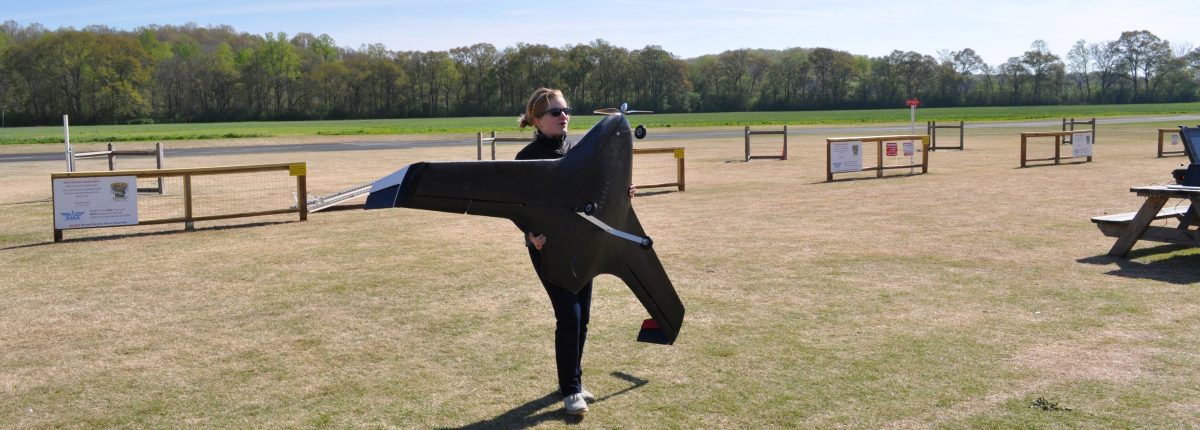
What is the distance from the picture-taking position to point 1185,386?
5.96m

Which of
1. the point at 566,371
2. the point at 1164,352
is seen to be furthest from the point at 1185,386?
the point at 566,371

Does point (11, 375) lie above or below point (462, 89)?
below

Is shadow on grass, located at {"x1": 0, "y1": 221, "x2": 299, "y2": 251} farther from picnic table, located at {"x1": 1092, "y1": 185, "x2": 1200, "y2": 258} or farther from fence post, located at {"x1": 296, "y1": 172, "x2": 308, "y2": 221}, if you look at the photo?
picnic table, located at {"x1": 1092, "y1": 185, "x2": 1200, "y2": 258}

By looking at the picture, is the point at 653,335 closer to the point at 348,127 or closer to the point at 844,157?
the point at 844,157

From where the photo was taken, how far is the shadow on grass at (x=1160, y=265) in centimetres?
973

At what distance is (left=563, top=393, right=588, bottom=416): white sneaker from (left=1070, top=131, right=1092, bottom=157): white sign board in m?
27.1

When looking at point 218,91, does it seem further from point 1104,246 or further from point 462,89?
point 1104,246

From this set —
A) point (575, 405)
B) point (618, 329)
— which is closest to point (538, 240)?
point (575, 405)

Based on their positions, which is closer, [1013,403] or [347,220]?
[1013,403]

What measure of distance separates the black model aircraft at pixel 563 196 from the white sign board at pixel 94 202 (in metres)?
11.2

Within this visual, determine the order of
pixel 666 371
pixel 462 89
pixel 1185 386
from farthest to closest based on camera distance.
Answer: pixel 462 89 < pixel 666 371 < pixel 1185 386

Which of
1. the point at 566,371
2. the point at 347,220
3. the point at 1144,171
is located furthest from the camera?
the point at 1144,171

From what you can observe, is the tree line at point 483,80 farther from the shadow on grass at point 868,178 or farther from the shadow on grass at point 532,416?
the shadow on grass at point 532,416

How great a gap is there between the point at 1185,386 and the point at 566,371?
376cm
